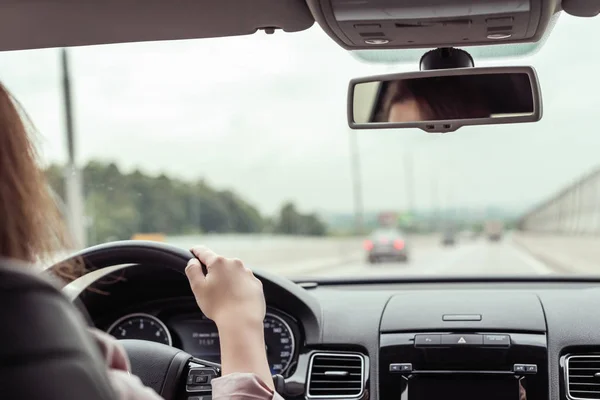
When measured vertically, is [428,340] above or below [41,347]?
below

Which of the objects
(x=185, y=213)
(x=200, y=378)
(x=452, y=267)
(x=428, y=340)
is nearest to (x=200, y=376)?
(x=200, y=378)

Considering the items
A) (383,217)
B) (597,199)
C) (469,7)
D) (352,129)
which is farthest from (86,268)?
(383,217)

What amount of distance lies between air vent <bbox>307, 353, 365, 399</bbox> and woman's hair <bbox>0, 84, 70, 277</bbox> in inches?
96.9

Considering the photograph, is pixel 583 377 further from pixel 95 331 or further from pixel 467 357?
pixel 95 331

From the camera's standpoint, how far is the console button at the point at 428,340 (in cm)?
388

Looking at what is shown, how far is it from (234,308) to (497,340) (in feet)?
6.81

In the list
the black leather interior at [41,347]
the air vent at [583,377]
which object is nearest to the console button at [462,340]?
the air vent at [583,377]

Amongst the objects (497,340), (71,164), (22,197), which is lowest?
(497,340)

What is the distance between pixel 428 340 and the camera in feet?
12.8

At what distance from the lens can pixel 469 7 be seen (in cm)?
278

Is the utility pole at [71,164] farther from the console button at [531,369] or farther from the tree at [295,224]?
the console button at [531,369]

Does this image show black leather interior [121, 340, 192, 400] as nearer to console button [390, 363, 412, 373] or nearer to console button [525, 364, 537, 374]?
console button [390, 363, 412, 373]

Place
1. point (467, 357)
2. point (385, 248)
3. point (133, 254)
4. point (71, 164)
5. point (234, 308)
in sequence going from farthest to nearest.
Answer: point (385, 248), point (71, 164), point (467, 357), point (133, 254), point (234, 308)

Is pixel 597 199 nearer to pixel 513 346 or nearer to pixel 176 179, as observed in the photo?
pixel 176 179
